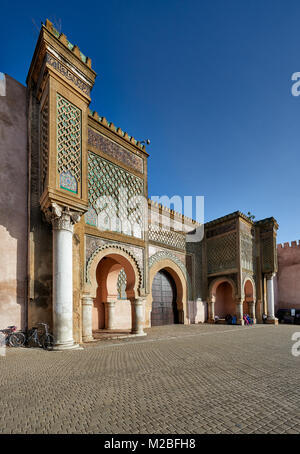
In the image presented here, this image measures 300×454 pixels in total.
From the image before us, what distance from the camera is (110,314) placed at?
1196 cm

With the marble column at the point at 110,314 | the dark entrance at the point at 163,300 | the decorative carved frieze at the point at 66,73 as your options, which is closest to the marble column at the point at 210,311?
the dark entrance at the point at 163,300

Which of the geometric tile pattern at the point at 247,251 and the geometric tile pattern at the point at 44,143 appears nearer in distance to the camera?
the geometric tile pattern at the point at 44,143

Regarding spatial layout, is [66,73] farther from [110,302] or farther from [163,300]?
[163,300]

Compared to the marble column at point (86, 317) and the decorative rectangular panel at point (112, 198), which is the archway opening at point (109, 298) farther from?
the marble column at point (86, 317)

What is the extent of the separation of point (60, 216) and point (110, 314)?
6.08 meters

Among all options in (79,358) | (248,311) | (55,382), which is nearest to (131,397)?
(55,382)

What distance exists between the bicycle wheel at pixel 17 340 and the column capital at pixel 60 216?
2968 millimetres

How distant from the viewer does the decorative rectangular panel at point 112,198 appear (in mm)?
9550

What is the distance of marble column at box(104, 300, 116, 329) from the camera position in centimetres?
1196

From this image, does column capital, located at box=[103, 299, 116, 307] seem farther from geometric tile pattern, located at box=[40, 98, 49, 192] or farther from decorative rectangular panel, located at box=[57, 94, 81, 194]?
geometric tile pattern, located at box=[40, 98, 49, 192]

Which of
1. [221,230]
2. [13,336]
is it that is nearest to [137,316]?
[13,336]

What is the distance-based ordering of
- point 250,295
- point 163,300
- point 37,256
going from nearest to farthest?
→ point 37,256, point 163,300, point 250,295

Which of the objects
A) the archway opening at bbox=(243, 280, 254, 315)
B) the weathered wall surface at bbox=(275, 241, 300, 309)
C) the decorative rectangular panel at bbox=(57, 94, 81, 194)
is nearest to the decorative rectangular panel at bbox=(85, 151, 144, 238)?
the decorative rectangular panel at bbox=(57, 94, 81, 194)

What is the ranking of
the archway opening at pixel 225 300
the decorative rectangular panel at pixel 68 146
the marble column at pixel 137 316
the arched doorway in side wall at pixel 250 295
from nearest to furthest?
the decorative rectangular panel at pixel 68 146, the marble column at pixel 137 316, the arched doorway in side wall at pixel 250 295, the archway opening at pixel 225 300
